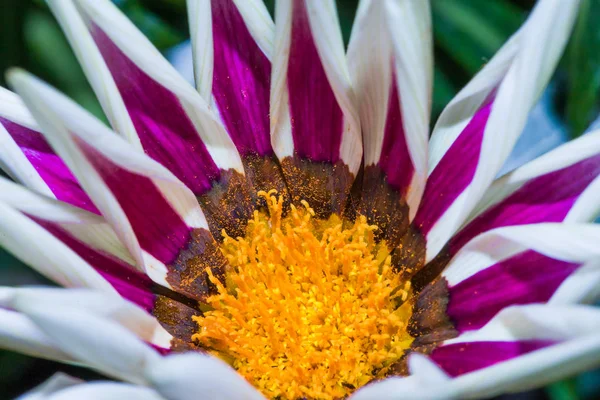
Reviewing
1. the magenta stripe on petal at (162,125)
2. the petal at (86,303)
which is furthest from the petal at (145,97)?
the petal at (86,303)

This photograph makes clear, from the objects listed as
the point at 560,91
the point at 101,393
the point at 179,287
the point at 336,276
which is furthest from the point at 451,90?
the point at 101,393

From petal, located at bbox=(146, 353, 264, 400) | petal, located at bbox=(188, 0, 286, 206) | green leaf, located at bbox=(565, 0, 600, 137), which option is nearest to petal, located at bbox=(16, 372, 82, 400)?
petal, located at bbox=(146, 353, 264, 400)

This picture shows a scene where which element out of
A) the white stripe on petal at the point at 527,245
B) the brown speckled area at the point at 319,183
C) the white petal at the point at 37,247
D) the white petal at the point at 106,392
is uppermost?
the brown speckled area at the point at 319,183

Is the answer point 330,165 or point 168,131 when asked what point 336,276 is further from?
point 168,131

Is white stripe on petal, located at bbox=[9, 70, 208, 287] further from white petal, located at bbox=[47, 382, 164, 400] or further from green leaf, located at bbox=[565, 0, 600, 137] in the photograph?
green leaf, located at bbox=[565, 0, 600, 137]

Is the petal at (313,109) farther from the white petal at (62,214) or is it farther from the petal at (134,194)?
the white petal at (62,214)

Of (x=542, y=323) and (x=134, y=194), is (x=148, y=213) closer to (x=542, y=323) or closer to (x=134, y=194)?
(x=134, y=194)

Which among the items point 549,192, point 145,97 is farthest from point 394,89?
point 145,97

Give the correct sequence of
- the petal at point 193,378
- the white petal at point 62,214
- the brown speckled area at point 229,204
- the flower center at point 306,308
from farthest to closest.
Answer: the brown speckled area at point 229,204
the flower center at point 306,308
the white petal at point 62,214
the petal at point 193,378
